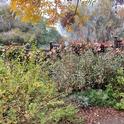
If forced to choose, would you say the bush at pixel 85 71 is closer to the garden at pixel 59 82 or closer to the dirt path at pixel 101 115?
the garden at pixel 59 82

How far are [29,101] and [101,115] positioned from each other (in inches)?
66.1

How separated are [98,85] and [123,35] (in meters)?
18.0

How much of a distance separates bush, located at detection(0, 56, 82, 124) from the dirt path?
1.65 feet

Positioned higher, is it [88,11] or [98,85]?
[88,11]

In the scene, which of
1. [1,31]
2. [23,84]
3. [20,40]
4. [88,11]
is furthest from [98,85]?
[88,11]

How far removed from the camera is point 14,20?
22484 millimetres

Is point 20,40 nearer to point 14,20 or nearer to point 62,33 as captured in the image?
point 14,20

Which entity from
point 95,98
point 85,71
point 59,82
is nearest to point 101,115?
point 95,98

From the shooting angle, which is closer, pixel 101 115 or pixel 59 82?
pixel 101 115

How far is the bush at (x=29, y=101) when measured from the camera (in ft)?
18.2

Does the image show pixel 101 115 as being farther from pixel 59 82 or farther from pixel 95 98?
pixel 59 82

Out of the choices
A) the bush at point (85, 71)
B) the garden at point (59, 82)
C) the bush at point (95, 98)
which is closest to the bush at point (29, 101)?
the garden at point (59, 82)

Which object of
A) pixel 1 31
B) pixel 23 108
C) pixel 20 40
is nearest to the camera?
pixel 23 108

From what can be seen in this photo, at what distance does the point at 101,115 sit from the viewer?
23.1 ft
